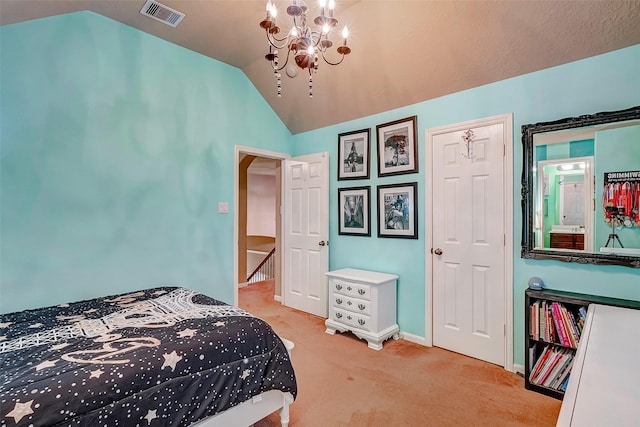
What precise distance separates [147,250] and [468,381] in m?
2.97

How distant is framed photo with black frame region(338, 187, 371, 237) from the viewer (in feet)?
11.3

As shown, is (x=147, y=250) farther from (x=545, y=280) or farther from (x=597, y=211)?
(x=597, y=211)

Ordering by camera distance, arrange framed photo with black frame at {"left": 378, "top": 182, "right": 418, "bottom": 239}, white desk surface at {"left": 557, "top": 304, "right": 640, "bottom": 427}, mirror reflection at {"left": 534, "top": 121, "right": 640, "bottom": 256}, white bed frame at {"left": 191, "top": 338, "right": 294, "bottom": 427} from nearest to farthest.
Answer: white desk surface at {"left": 557, "top": 304, "right": 640, "bottom": 427}
white bed frame at {"left": 191, "top": 338, "right": 294, "bottom": 427}
mirror reflection at {"left": 534, "top": 121, "right": 640, "bottom": 256}
framed photo with black frame at {"left": 378, "top": 182, "right": 418, "bottom": 239}

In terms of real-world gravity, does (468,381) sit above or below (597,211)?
below

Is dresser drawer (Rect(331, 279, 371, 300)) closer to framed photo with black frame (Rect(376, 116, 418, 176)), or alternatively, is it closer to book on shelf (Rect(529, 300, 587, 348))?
framed photo with black frame (Rect(376, 116, 418, 176))

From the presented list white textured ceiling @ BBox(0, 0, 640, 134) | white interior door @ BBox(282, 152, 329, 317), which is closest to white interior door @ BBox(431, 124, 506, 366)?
white textured ceiling @ BBox(0, 0, 640, 134)

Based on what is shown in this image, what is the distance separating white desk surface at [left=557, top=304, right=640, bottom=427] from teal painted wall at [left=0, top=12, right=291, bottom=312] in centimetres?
308

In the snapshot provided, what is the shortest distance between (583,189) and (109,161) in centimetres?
377

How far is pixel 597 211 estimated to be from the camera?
212cm

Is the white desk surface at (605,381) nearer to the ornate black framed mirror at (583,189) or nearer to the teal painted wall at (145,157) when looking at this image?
the ornate black framed mirror at (583,189)

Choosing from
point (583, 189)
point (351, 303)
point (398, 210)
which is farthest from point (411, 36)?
point (351, 303)

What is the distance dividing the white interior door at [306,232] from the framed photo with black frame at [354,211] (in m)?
0.21

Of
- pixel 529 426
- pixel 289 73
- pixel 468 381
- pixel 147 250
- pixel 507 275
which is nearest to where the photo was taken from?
pixel 529 426

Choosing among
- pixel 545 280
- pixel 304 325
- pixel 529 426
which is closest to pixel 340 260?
pixel 304 325
